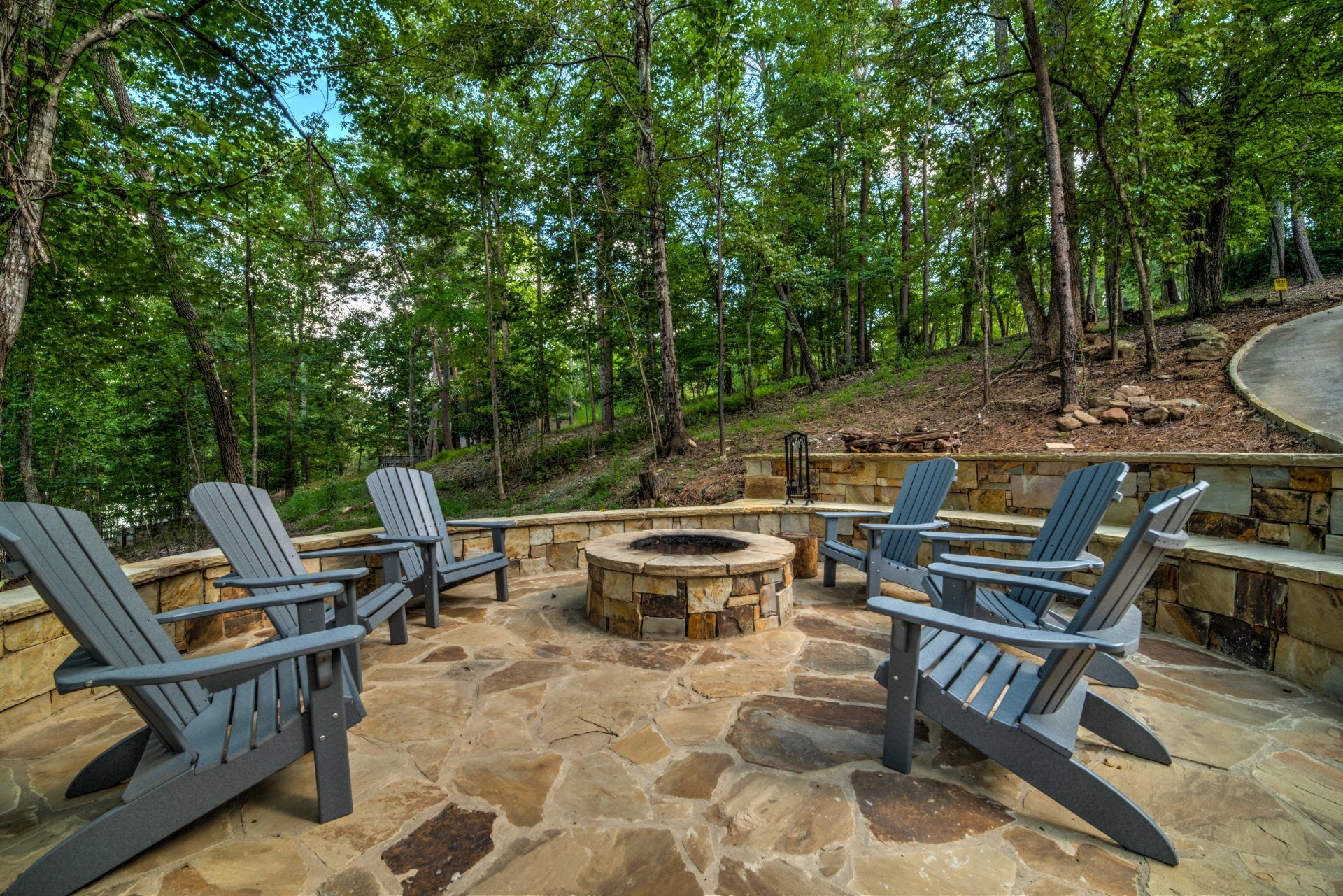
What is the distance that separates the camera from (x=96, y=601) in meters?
1.30

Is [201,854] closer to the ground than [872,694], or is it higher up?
higher up

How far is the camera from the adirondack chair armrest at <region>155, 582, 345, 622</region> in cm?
147

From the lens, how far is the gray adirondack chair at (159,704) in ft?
3.59

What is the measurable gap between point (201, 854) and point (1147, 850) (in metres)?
2.41

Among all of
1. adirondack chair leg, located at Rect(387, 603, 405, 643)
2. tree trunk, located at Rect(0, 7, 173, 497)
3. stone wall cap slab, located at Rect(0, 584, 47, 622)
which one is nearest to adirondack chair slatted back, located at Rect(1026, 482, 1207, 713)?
adirondack chair leg, located at Rect(387, 603, 405, 643)

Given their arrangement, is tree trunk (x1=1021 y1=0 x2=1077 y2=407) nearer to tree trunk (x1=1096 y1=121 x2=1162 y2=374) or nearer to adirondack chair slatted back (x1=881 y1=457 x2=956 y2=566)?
tree trunk (x1=1096 y1=121 x2=1162 y2=374)

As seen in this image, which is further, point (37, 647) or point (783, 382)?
point (783, 382)

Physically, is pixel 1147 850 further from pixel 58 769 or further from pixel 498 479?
pixel 498 479

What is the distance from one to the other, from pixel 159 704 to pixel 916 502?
3665mm

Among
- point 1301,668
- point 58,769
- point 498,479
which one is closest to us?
point 58,769

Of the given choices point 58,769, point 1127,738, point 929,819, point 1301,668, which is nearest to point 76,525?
point 58,769

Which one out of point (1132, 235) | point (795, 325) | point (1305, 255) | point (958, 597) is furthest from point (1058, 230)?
point (1305, 255)

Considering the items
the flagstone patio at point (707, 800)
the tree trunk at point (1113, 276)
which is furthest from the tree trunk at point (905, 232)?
the flagstone patio at point (707, 800)

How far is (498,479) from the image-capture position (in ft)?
26.8
